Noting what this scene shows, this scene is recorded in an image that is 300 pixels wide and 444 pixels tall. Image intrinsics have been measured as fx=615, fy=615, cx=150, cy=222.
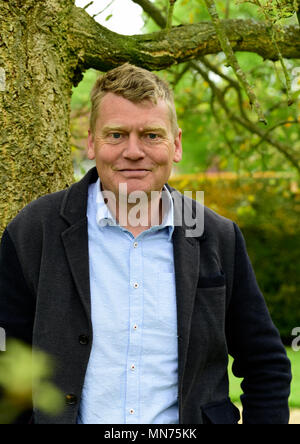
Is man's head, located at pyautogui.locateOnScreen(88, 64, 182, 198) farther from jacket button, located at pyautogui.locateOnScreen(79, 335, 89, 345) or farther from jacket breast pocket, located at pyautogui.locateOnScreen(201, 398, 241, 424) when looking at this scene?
jacket breast pocket, located at pyautogui.locateOnScreen(201, 398, 241, 424)

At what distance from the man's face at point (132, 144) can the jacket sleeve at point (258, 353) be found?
1.63 feet

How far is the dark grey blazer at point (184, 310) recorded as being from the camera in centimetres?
219

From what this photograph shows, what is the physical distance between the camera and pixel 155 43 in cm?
341

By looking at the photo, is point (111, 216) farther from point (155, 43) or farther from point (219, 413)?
point (155, 43)

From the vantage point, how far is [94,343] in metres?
2.19

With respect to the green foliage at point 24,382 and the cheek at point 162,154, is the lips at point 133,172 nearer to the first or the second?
the cheek at point 162,154

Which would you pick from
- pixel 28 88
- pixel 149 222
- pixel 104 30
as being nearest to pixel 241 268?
pixel 149 222

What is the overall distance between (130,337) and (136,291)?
169mm

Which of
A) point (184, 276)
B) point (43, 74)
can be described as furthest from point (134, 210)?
point (43, 74)

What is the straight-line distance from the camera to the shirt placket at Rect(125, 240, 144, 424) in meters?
2.18

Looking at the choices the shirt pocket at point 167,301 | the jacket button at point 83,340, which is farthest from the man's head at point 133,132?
the jacket button at point 83,340

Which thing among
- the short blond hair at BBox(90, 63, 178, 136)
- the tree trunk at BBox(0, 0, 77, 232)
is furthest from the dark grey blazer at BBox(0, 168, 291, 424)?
the tree trunk at BBox(0, 0, 77, 232)

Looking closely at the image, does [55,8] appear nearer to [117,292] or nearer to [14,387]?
[117,292]

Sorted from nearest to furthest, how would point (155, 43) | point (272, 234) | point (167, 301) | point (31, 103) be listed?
point (167, 301) < point (31, 103) < point (155, 43) < point (272, 234)
